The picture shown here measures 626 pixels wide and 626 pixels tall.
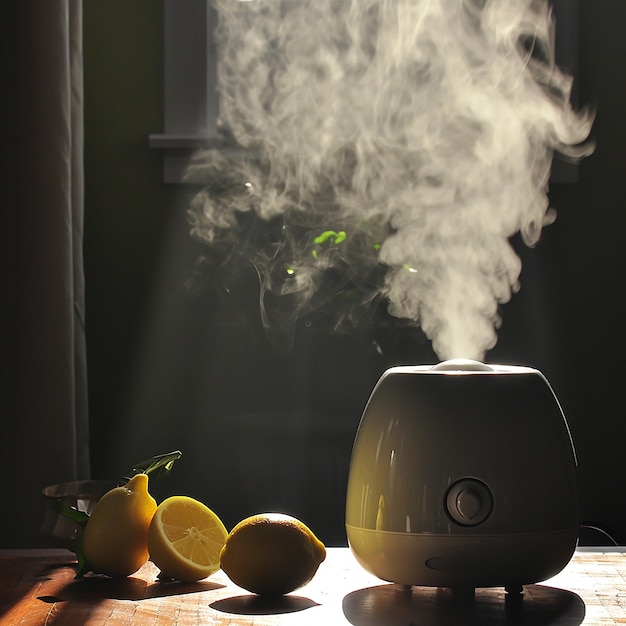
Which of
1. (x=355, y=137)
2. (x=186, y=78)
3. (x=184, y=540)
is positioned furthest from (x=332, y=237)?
(x=184, y=540)

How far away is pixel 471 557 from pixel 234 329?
49.0 inches

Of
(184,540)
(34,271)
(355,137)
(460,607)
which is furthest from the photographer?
(355,137)

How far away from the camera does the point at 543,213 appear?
197cm

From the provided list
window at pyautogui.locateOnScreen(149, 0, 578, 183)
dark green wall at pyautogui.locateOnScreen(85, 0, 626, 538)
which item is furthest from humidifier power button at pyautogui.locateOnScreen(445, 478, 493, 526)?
window at pyautogui.locateOnScreen(149, 0, 578, 183)

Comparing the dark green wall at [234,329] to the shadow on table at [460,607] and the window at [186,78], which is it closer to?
the window at [186,78]

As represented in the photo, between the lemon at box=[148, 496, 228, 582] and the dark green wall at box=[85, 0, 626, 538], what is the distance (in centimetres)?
102

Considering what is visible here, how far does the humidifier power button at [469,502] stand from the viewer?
0.79 meters

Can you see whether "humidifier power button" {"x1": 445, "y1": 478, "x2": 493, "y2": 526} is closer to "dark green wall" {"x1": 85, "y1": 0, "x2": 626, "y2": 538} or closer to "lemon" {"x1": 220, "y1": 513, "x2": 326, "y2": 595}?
"lemon" {"x1": 220, "y1": 513, "x2": 326, "y2": 595}

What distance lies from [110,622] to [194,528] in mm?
192

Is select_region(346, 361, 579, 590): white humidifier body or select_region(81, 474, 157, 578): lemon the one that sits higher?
select_region(346, 361, 579, 590): white humidifier body

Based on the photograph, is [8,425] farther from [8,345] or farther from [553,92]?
[553,92]

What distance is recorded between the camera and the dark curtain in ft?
5.41

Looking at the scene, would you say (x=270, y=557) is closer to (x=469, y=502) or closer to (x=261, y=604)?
(x=261, y=604)

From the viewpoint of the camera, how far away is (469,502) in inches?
31.3
